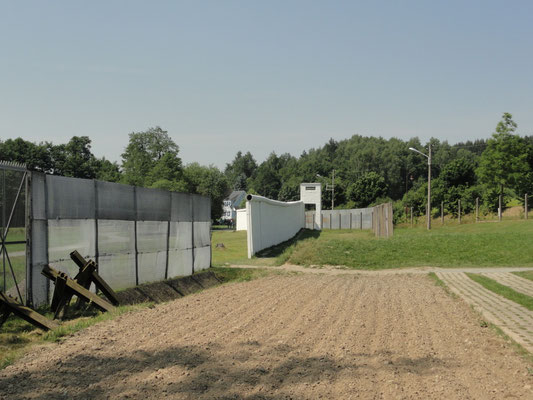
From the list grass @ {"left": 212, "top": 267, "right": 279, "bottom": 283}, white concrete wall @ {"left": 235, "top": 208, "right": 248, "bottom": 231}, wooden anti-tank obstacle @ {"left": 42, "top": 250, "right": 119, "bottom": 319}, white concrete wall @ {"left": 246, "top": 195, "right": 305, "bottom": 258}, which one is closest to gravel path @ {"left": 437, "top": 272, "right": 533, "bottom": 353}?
grass @ {"left": 212, "top": 267, "right": 279, "bottom": 283}

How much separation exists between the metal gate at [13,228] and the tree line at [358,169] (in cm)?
4634

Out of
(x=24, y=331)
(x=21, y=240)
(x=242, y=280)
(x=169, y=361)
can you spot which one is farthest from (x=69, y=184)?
(x=242, y=280)

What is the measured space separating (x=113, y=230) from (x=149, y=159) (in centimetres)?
8390

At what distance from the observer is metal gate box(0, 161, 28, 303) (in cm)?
874

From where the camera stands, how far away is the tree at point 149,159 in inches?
3442

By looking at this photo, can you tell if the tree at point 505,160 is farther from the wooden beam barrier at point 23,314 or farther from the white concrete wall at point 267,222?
the wooden beam barrier at point 23,314

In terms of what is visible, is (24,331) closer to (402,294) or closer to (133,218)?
(133,218)

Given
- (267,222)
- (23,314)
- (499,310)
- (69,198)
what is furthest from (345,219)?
(23,314)

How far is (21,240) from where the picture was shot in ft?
29.7

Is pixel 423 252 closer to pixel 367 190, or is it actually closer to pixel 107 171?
pixel 367 190

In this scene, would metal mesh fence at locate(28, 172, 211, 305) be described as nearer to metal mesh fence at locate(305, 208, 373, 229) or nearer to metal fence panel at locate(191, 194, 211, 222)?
metal fence panel at locate(191, 194, 211, 222)

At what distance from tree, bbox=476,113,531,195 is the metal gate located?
4632 cm

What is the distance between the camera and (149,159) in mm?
93250

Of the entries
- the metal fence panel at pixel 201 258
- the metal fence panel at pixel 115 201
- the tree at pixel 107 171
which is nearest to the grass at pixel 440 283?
the metal fence panel at pixel 201 258
